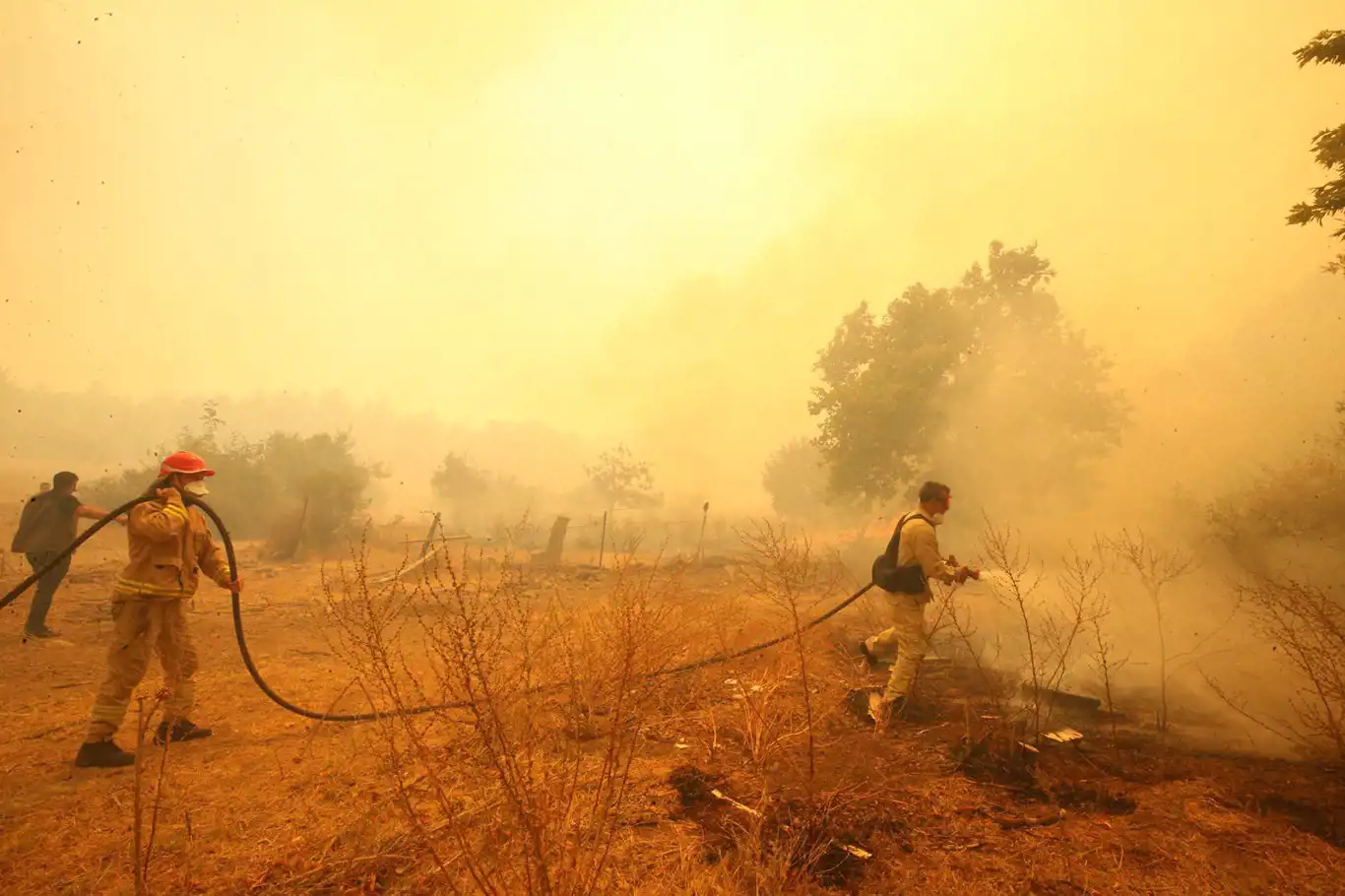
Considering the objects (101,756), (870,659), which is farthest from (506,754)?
(870,659)

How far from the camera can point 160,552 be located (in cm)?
416

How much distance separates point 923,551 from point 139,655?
6311 mm

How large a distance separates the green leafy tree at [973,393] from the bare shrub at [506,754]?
16.4 m

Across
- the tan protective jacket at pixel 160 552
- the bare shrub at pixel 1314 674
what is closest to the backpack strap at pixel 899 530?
the bare shrub at pixel 1314 674

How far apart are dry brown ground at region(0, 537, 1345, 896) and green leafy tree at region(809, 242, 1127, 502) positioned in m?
16.3

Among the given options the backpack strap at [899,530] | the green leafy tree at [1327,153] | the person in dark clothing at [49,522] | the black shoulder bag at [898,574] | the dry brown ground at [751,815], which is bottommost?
the dry brown ground at [751,815]

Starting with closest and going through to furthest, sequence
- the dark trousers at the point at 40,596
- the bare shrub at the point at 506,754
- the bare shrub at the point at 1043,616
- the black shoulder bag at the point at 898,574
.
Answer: the bare shrub at the point at 506,754 → the bare shrub at the point at 1043,616 → the black shoulder bag at the point at 898,574 → the dark trousers at the point at 40,596

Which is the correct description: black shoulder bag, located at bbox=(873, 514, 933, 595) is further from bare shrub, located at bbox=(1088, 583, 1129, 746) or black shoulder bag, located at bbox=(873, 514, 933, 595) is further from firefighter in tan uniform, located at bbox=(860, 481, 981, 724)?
bare shrub, located at bbox=(1088, 583, 1129, 746)

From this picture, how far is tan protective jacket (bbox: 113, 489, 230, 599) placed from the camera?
4070mm

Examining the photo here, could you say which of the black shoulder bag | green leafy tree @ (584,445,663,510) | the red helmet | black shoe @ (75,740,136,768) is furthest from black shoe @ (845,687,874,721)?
green leafy tree @ (584,445,663,510)

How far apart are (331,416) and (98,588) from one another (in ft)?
405

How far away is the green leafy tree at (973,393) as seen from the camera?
1934 centimetres

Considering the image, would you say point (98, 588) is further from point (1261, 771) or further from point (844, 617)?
point (1261, 771)

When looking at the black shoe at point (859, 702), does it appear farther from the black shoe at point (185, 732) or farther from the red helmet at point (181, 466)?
the red helmet at point (181, 466)
